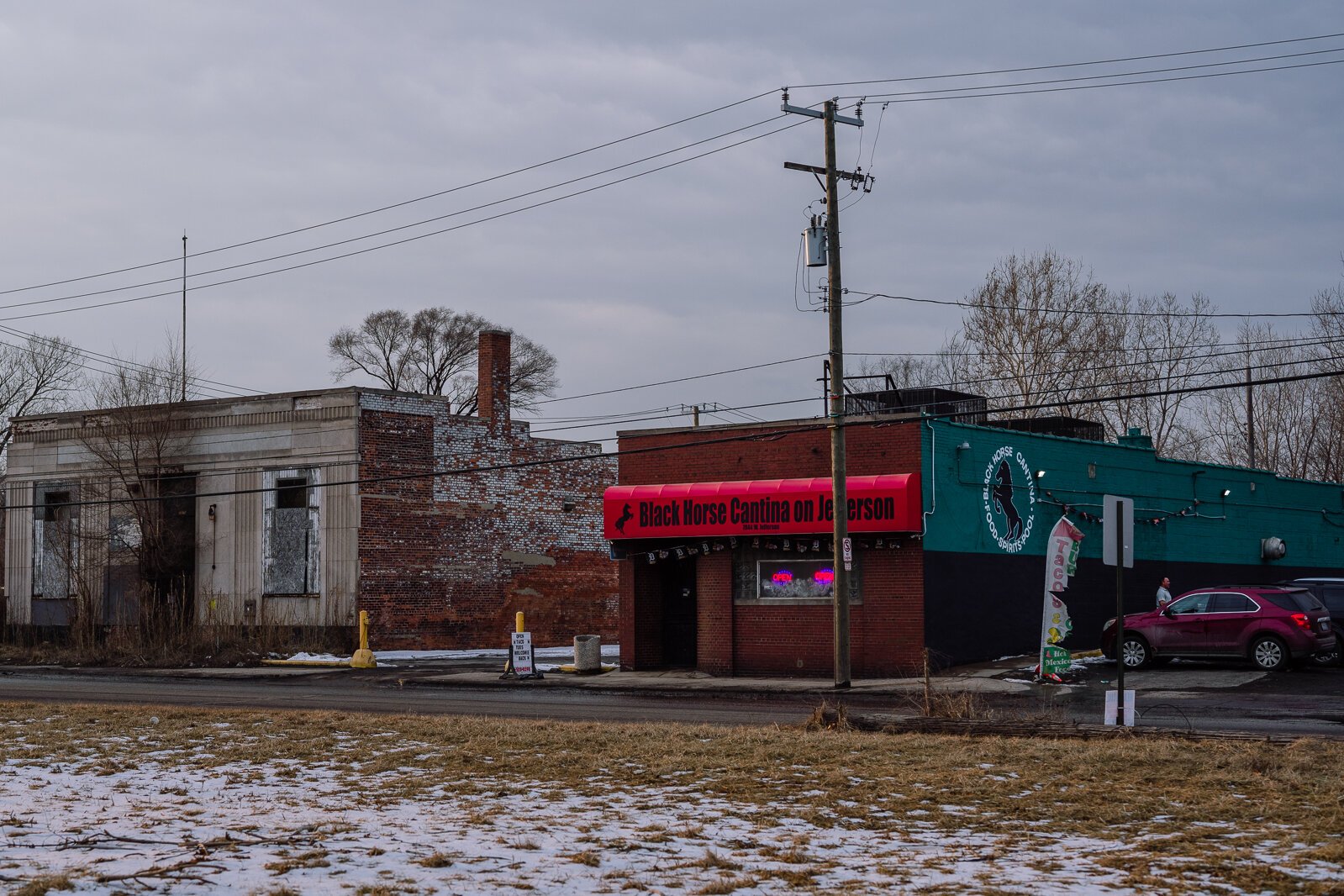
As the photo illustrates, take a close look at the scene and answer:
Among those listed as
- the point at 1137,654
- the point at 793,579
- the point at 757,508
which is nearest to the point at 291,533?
the point at 757,508

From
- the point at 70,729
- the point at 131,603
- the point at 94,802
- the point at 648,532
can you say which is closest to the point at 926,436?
the point at 648,532

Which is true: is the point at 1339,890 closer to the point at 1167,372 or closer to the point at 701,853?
the point at 701,853

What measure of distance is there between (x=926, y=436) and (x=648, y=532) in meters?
6.32

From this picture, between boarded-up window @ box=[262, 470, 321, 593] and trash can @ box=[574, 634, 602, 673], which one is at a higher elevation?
boarded-up window @ box=[262, 470, 321, 593]

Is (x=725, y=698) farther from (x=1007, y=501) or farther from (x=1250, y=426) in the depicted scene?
(x=1250, y=426)

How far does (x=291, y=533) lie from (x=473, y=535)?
5.12m

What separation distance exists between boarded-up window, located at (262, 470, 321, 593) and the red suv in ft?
71.7

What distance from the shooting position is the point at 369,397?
38.1m

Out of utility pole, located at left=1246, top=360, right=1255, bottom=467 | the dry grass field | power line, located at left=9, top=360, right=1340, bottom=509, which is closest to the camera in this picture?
the dry grass field

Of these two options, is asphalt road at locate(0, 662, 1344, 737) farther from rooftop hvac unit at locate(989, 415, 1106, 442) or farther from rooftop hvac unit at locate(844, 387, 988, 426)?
rooftop hvac unit at locate(989, 415, 1106, 442)

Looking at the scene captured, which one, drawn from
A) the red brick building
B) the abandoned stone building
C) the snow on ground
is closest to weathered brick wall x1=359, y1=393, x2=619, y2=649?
the abandoned stone building

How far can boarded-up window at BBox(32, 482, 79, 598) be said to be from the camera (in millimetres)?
42125

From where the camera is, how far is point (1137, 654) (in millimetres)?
26266

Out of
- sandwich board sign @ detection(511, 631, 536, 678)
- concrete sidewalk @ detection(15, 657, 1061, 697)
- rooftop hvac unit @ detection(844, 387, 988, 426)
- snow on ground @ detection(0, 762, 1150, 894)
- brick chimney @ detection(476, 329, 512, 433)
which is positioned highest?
brick chimney @ detection(476, 329, 512, 433)
